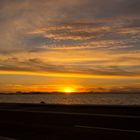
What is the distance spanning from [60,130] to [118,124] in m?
3.45

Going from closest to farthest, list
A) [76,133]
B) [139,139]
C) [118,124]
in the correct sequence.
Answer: [139,139]
[76,133]
[118,124]

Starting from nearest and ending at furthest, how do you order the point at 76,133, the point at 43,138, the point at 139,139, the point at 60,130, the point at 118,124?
the point at 139,139
the point at 43,138
the point at 76,133
the point at 60,130
the point at 118,124

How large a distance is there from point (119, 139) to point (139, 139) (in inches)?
30.0

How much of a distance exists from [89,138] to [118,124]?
4.56 m

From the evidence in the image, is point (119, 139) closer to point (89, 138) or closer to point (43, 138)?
point (89, 138)

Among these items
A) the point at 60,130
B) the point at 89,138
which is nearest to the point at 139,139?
the point at 89,138

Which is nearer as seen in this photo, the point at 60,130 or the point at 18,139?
the point at 18,139

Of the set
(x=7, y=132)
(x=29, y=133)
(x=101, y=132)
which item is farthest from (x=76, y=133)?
(x=7, y=132)

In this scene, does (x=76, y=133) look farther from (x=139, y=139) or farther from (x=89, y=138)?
(x=139, y=139)

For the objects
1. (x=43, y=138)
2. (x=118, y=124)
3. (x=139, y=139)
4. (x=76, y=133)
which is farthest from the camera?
(x=118, y=124)

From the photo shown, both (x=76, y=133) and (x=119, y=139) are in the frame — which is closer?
(x=119, y=139)

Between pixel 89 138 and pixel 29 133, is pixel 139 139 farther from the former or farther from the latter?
pixel 29 133

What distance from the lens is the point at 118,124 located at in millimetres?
16797

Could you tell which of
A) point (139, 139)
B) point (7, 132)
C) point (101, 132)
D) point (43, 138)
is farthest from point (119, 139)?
point (7, 132)
